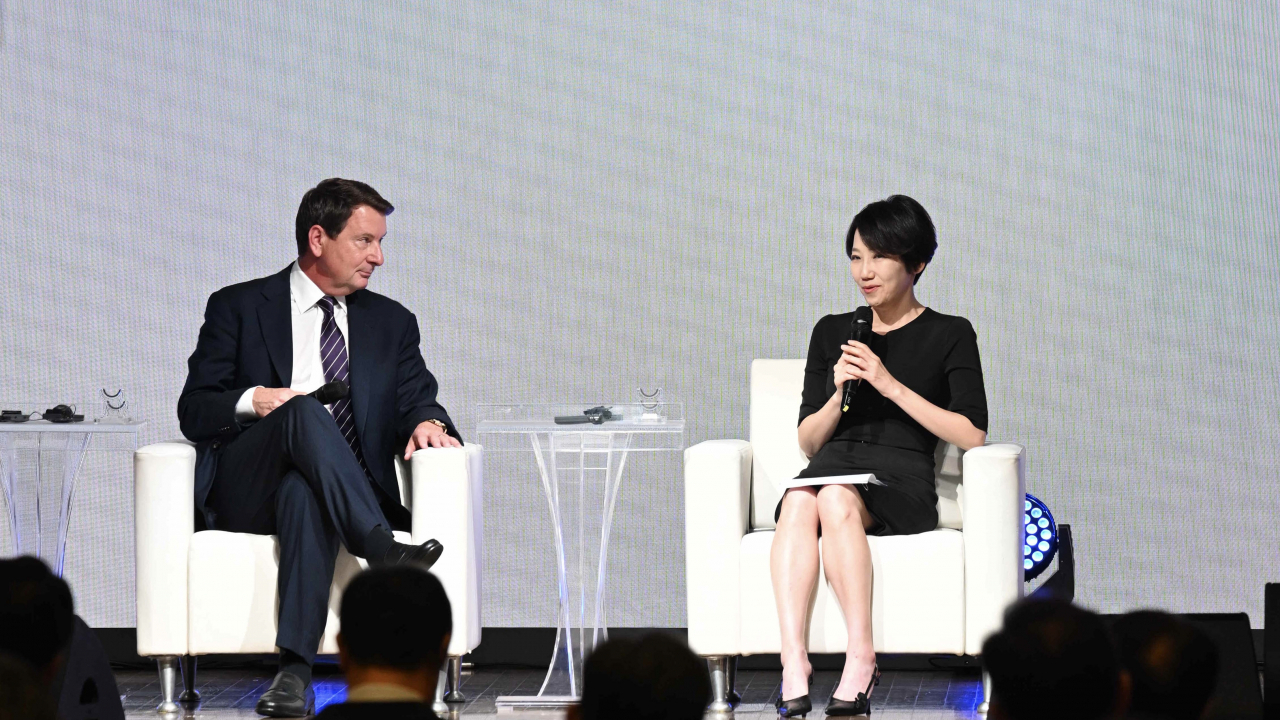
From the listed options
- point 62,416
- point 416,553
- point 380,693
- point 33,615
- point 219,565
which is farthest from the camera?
point 62,416

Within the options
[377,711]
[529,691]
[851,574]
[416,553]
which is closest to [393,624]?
[377,711]

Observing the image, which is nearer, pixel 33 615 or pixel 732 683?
pixel 33 615

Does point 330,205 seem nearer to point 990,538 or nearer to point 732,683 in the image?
point 732,683

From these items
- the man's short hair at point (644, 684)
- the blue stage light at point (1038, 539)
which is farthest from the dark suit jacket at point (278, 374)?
the man's short hair at point (644, 684)

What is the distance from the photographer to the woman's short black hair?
3.56 meters

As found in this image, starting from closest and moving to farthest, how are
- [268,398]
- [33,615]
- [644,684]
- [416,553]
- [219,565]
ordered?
[644,684] → [33,615] → [416,553] → [219,565] → [268,398]

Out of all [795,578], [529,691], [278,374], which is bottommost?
[529,691]

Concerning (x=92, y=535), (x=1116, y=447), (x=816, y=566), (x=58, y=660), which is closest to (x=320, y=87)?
(x=92, y=535)

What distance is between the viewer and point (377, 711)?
1.50 m

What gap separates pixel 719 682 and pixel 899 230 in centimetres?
113

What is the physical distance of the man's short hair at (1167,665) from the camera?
64.1 inches

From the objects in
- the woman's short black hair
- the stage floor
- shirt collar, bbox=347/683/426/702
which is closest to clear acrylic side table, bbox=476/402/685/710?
the stage floor

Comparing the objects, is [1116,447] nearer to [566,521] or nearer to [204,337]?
[566,521]

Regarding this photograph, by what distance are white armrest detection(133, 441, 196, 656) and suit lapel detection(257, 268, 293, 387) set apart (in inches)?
13.7
